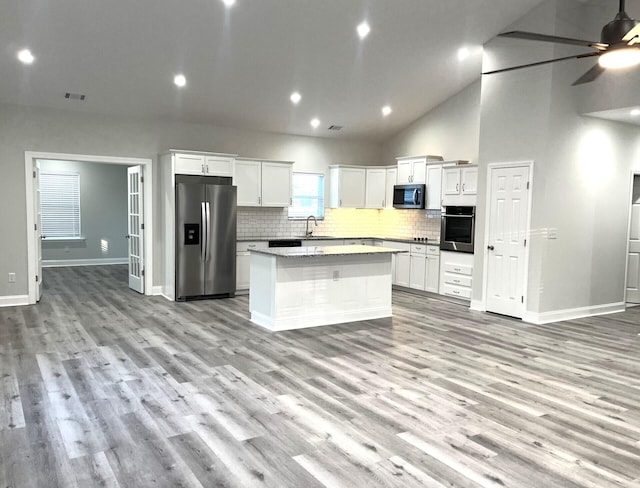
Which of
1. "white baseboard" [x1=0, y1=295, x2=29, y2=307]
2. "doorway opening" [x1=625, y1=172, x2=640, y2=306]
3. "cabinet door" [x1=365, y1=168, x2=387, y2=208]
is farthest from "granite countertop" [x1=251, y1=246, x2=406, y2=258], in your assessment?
"doorway opening" [x1=625, y1=172, x2=640, y2=306]

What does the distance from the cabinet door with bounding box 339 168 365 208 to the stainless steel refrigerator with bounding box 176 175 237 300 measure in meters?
2.49

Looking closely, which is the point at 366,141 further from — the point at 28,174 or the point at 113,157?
the point at 28,174

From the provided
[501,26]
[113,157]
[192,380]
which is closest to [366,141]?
[501,26]

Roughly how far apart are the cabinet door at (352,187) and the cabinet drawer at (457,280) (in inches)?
99.1

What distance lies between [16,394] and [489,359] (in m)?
4.10

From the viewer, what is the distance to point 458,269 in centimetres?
783

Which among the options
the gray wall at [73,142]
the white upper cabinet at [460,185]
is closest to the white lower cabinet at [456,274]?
the white upper cabinet at [460,185]

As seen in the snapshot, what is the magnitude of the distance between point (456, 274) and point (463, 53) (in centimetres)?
326

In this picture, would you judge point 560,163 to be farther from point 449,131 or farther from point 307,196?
point 307,196

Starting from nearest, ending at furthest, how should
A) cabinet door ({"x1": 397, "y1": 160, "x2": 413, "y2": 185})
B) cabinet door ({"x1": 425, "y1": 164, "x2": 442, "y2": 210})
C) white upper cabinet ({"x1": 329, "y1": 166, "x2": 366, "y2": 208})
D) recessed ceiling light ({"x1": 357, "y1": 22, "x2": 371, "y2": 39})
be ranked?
recessed ceiling light ({"x1": 357, "y1": 22, "x2": 371, "y2": 39}) → cabinet door ({"x1": 425, "y1": 164, "x2": 442, "y2": 210}) → cabinet door ({"x1": 397, "y1": 160, "x2": 413, "y2": 185}) → white upper cabinet ({"x1": 329, "y1": 166, "x2": 366, "y2": 208})

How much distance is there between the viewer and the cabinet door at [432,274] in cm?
822

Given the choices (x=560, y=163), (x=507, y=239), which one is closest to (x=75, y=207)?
(x=507, y=239)

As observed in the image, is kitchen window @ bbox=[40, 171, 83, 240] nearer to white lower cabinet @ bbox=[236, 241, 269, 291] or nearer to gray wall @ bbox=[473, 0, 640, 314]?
white lower cabinet @ bbox=[236, 241, 269, 291]

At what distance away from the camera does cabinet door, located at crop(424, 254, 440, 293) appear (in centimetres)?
822
